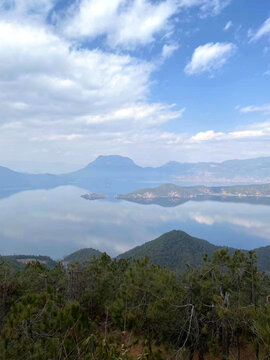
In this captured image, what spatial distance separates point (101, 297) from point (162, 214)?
468 ft

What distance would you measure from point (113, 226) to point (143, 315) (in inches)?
4431

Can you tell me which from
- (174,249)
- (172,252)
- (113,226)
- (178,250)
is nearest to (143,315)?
(172,252)

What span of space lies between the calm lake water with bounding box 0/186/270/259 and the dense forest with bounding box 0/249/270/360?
76.4 metres

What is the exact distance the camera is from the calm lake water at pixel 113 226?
9006cm

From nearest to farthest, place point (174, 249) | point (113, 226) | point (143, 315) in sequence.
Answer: point (143, 315) → point (174, 249) → point (113, 226)

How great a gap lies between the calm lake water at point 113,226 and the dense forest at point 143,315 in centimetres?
7642

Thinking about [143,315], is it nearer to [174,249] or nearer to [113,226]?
[174,249]

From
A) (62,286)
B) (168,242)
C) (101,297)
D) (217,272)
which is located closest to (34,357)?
(217,272)

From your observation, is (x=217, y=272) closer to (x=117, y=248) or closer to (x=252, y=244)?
(x=117, y=248)

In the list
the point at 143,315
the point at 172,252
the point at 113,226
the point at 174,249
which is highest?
the point at 143,315

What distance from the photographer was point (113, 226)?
116m

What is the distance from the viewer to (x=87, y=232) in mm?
105125

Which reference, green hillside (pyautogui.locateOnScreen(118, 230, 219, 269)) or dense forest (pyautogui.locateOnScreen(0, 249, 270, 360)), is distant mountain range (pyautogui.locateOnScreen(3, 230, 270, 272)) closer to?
green hillside (pyautogui.locateOnScreen(118, 230, 219, 269))

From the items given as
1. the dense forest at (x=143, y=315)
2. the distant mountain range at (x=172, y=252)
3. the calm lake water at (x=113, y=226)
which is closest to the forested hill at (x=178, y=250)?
the distant mountain range at (x=172, y=252)
